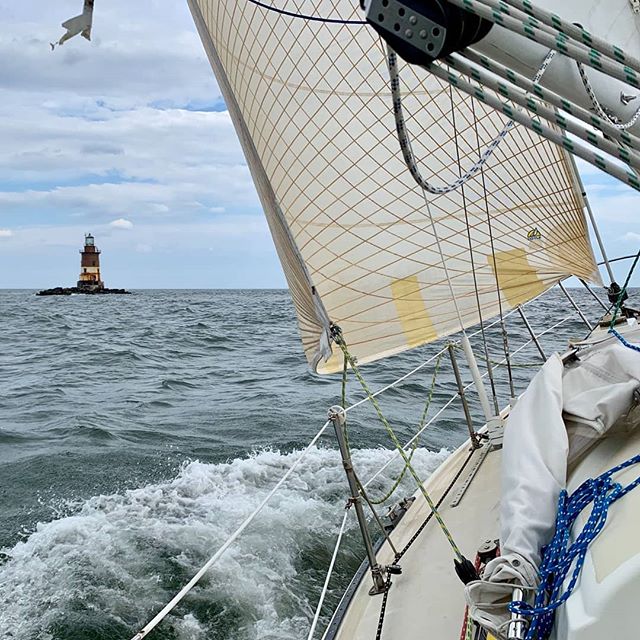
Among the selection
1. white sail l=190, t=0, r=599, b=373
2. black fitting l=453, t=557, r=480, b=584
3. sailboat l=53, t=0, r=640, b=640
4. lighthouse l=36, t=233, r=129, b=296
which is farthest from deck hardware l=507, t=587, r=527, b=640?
lighthouse l=36, t=233, r=129, b=296

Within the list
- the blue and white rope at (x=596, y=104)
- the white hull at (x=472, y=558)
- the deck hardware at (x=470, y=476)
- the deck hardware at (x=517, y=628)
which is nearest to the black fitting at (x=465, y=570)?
the white hull at (x=472, y=558)

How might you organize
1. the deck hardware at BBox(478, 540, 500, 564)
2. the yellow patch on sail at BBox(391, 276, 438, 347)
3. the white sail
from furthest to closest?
the yellow patch on sail at BBox(391, 276, 438, 347), the white sail, the deck hardware at BBox(478, 540, 500, 564)

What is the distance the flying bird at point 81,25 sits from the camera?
5.45 feet

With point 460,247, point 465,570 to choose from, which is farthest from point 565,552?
point 460,247

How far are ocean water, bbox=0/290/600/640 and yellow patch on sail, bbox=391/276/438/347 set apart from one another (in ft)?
4.43

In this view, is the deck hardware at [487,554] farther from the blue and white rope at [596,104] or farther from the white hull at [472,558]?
the blue and white rope at [596,104]

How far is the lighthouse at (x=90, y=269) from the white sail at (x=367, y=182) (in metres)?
54.0

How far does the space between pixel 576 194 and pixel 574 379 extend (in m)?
2.01

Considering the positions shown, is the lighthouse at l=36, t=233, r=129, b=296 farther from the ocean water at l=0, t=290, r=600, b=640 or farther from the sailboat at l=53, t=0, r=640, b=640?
the sailboat at l=53, t=0, r=640, b=640

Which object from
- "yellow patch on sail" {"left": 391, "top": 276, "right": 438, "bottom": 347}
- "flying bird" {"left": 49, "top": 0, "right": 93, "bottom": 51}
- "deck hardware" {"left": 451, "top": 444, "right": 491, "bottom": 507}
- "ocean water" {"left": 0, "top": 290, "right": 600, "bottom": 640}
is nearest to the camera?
"flying bird" {"left": 49, "top": 0, "right": 93, "bottom": 51}

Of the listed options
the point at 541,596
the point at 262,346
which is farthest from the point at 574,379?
the point at 262,346

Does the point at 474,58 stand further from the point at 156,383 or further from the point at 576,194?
the point at 156,383

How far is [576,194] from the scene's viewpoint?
12.0ft

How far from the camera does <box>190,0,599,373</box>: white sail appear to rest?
313cm
